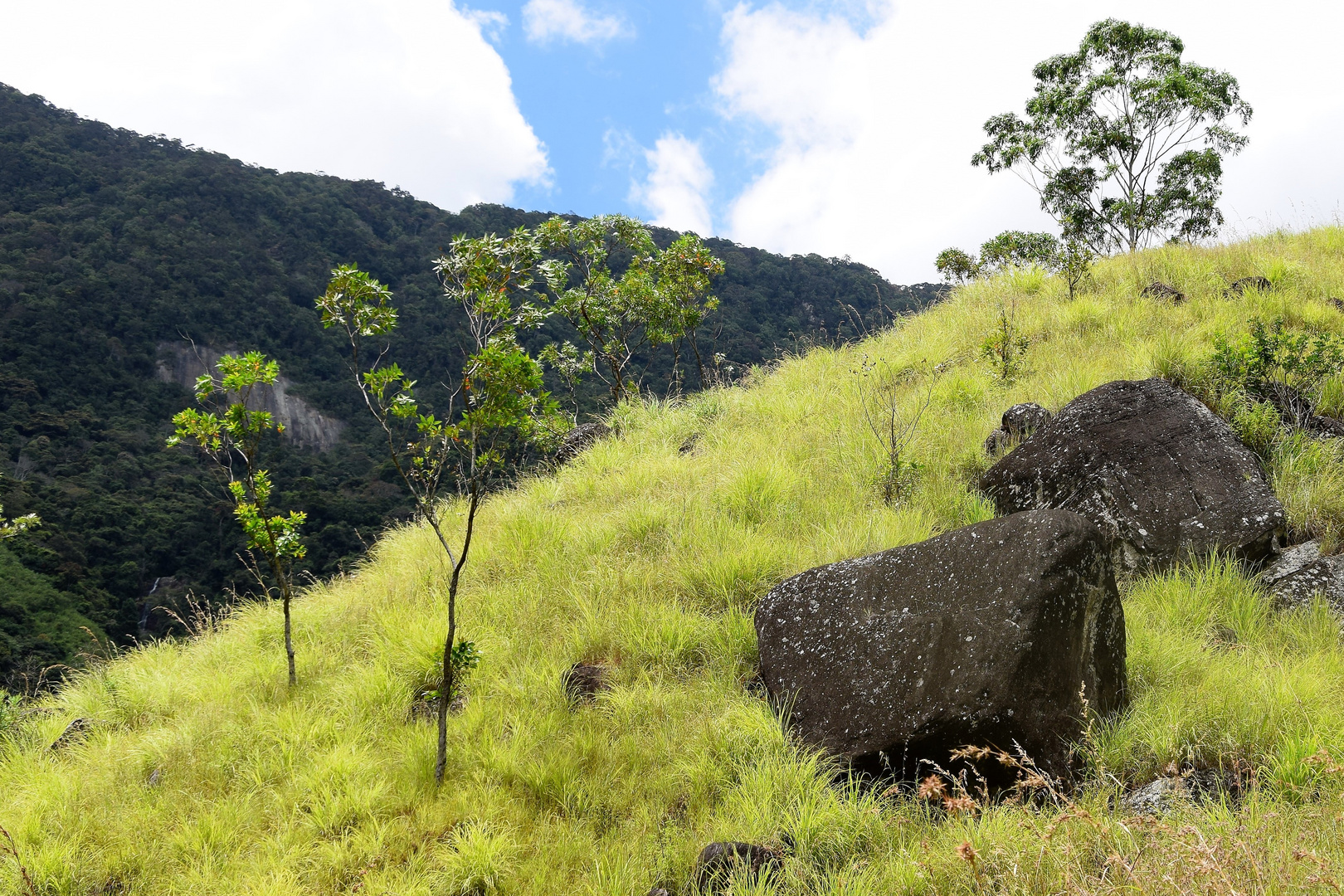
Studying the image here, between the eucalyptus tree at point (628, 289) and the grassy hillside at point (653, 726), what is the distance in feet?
19.6

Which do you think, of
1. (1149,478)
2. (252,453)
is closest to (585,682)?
(252,453)

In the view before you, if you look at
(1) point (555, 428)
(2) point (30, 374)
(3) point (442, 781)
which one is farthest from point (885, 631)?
(2) point (30, 374)

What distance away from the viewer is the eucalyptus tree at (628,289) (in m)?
13.2

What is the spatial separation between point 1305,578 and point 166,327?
68.5 m

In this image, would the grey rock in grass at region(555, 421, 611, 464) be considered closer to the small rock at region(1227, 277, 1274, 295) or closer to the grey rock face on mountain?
the small rock at region(1227, 277, 1274, 295)

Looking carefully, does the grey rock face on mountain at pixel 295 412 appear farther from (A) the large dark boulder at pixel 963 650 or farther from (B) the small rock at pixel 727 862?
(B) the small rock at pixel 727 862

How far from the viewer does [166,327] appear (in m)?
55.3

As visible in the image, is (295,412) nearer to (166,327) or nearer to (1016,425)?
(166,327)

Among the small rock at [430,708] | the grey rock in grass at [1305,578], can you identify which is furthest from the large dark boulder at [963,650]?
the small rock at [430,708]

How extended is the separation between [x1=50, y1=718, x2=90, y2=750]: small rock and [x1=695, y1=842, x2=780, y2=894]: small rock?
17.4ft

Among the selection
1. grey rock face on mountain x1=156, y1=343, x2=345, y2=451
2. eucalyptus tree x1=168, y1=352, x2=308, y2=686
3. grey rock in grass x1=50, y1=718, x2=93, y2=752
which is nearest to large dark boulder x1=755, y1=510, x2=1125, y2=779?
eucalyptus tree x1=168, y1=352, x2=308, y2=686

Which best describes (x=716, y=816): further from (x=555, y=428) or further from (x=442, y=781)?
(x=555, y=428)

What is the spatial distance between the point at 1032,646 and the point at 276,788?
14.3 ft

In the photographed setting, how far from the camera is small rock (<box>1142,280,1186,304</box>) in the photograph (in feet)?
28.1
